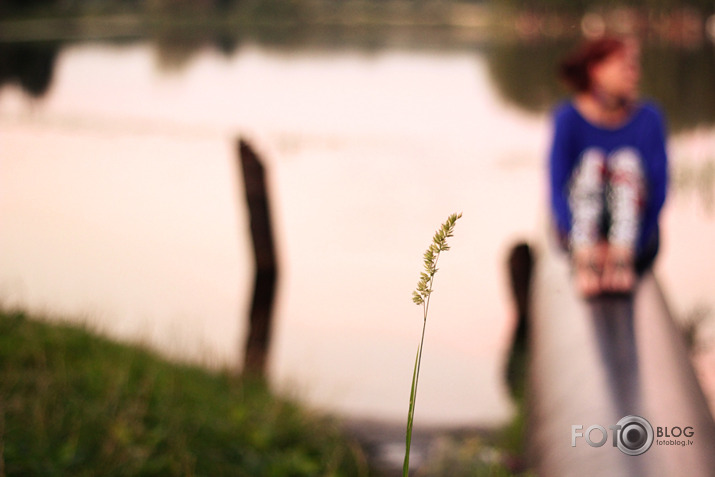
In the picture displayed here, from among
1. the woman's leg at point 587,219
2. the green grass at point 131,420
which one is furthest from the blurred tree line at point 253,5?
the woman's leg at point 587,219

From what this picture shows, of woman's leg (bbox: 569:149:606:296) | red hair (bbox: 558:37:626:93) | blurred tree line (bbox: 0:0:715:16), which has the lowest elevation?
woman's leg (bbox: 569:149:606:296)

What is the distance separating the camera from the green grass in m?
2.58

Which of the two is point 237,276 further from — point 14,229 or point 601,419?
point 601,419

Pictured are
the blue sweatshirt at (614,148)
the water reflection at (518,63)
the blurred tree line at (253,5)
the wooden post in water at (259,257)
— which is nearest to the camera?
the blue sweatshirt at (614,148)

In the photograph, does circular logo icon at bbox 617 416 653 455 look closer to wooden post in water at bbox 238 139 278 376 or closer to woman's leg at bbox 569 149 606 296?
woman's leg at bbox 569 149 606 296

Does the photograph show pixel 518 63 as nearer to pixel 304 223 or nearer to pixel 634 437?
pixel 304 223

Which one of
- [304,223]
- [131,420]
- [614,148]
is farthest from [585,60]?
[304,223]

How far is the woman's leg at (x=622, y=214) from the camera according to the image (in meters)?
2.44

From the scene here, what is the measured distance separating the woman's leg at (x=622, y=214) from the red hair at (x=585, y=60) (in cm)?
32

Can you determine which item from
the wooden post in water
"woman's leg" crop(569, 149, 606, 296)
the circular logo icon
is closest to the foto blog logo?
the circular logo icon

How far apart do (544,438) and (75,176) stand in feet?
37.0

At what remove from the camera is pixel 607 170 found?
2.81 metres

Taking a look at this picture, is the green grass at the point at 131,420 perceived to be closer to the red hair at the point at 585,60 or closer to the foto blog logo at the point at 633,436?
the foto blog logo at the point at 633,436

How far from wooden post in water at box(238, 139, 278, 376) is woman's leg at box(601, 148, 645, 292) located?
11.6ft
